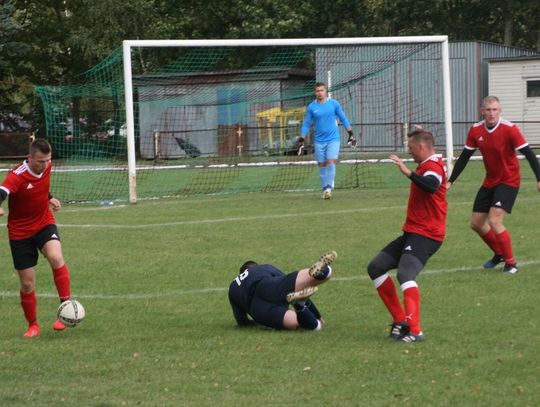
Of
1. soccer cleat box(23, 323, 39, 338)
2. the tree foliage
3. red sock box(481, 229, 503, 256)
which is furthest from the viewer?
the tree foliage

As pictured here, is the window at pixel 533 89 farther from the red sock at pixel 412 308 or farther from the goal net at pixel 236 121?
the red sock at pixel 412 308

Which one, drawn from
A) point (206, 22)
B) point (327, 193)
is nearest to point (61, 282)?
point (327, 193)

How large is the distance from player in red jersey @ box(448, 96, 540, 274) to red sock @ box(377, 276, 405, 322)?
3341mm

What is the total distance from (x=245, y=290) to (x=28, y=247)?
6.07 feet

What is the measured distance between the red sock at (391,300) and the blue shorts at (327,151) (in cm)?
1151

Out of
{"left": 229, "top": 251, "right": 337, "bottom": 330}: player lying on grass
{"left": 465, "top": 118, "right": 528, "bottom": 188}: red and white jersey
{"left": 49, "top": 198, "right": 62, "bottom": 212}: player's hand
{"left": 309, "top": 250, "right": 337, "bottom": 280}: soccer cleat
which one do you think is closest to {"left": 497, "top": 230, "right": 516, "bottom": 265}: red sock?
{"left": 465, "top": 118, "right": 528, "bottom": 188}: red and white jersey

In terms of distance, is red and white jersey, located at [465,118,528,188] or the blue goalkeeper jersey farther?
the blue goalkeeper jersey

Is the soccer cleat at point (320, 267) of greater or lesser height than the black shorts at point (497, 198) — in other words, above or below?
below

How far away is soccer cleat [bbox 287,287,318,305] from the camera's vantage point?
8375mm

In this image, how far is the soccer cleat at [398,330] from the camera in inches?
330

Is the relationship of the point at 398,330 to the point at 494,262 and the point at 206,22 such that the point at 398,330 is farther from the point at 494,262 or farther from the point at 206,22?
the point at 206,22

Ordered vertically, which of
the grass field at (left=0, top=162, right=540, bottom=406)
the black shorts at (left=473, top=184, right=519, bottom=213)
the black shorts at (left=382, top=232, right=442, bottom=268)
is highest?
the black shorts at (left=473, top=184, right=519, bottom=213)

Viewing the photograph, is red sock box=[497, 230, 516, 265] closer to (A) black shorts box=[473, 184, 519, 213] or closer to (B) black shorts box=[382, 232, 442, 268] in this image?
(A) black shorts box=[473, 184, 519, 213]

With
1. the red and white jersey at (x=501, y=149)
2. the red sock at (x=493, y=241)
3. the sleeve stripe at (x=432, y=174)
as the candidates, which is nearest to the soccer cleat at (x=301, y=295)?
the sleeve stripe at (x=432, y=174)
